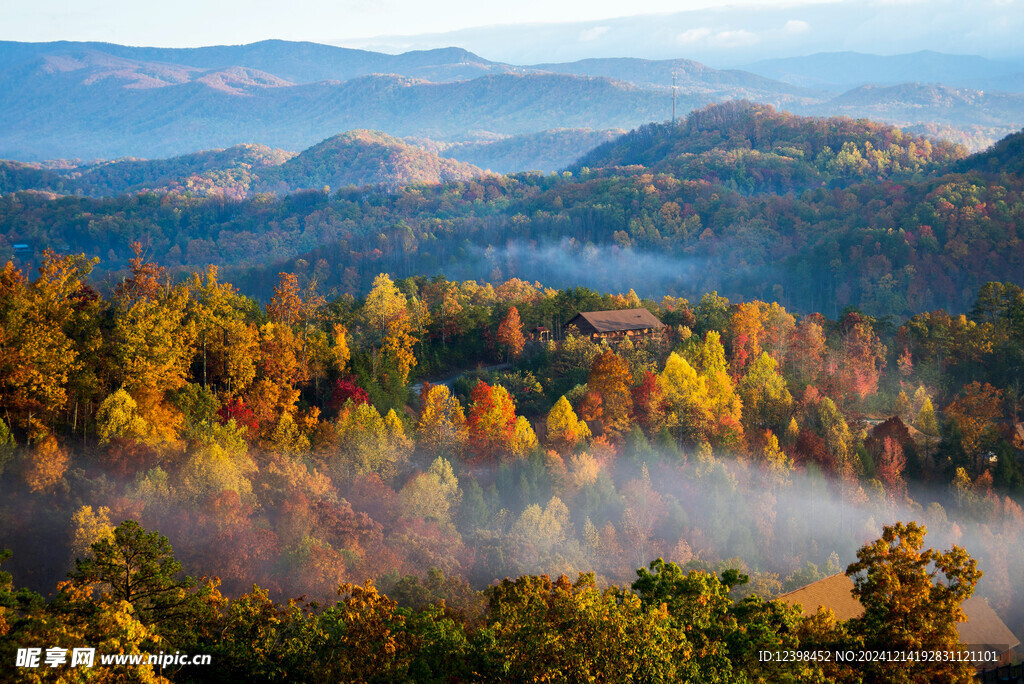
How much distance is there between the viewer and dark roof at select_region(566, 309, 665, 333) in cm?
7350

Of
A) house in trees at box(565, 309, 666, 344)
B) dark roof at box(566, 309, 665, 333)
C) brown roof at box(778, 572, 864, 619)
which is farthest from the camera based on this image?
dark roof at box(566, 309, 665, 333)

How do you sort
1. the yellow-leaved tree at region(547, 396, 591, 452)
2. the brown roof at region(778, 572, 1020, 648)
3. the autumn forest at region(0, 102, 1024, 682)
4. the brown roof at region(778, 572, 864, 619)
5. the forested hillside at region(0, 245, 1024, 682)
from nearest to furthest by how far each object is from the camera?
1. the autumn forest at region(0, 102, 1024, 682)
2. the forested hillside at region(0, 245, 1024, 682)
3. the brown roof at region(778, 572, 864, 619)
4. the brown roof at region(778, 572, 1020, 648)
5. the yellow-leaved tree at region(547, 396, 591, 452)

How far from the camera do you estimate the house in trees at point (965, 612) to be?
1401 inches

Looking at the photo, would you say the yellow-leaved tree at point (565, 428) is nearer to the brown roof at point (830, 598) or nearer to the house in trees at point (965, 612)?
the house in trees at point (965, 612)

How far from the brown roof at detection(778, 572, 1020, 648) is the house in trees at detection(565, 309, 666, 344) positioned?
1356 inches

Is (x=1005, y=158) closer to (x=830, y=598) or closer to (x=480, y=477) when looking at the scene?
(x=480, y=477)

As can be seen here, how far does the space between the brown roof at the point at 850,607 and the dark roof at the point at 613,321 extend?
35.9m

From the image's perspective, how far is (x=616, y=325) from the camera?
243 ft

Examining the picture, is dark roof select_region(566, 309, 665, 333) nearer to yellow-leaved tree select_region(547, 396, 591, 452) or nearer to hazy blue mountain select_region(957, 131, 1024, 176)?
yellow-leaved tree select_region(547, 396, 591, 452)

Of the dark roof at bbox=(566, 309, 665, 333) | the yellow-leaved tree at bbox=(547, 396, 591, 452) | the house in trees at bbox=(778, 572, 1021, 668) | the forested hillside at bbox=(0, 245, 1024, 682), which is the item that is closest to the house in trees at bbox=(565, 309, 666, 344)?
the dark roof at bbox=(566, 309, 665, 333)

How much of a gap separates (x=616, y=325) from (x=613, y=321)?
28.3 inches

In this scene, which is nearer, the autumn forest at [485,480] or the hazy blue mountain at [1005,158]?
the autumn forest at [485,480]

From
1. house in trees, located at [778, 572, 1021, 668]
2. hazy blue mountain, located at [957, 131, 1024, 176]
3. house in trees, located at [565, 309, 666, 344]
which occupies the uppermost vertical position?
hazy blue mountain, located at [957, 131, 1024, 176]

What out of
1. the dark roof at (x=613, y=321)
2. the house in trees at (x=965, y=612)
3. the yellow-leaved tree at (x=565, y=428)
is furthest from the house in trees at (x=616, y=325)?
the house in trees at (x=965, y=612)
